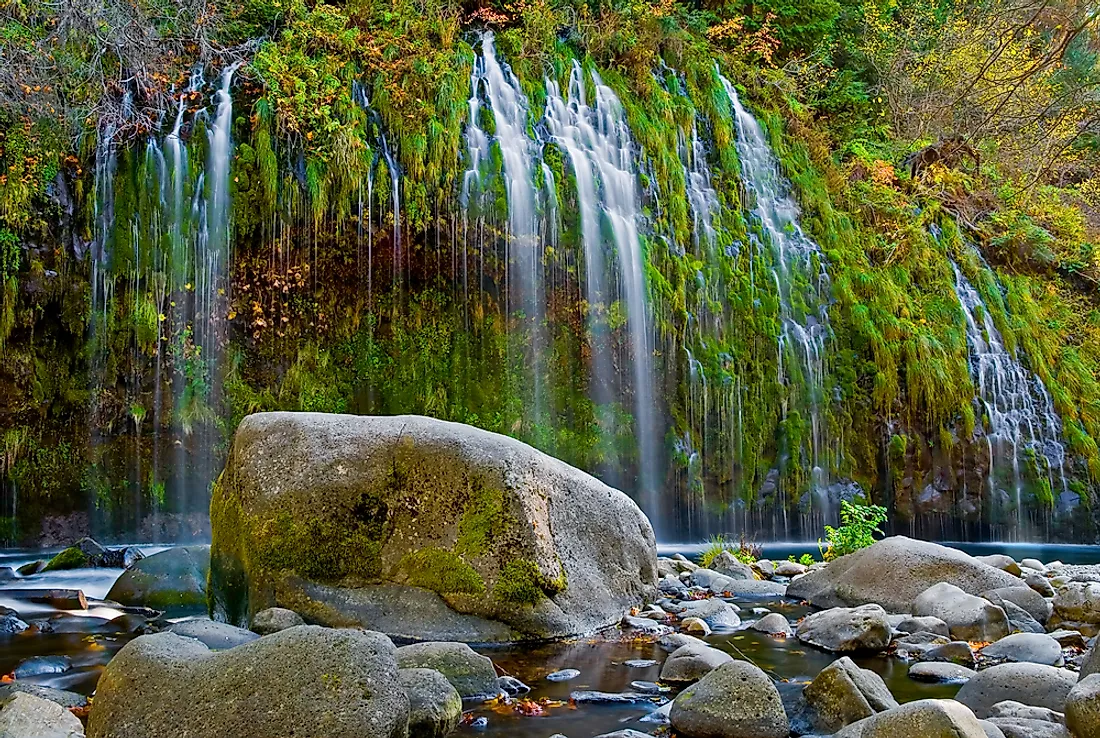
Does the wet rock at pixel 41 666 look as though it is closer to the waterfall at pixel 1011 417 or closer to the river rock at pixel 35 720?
the river rock at pixel 35 720

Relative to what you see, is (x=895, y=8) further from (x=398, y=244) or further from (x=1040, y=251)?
(x=398, y=244)

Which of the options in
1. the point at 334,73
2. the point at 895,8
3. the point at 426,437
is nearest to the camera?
the point at 426,437

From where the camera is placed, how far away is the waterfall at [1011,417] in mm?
12625

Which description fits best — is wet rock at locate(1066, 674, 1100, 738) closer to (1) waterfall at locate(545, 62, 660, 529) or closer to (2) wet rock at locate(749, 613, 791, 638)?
(2) wet rock at locate(749, 613, 791, 638)

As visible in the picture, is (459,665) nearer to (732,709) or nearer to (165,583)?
(732,709)

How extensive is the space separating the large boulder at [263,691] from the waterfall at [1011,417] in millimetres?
12189

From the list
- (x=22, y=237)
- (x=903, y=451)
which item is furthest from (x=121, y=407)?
(x=903, y=451)

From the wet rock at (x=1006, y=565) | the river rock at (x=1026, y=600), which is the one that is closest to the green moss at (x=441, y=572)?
the river rock at (x=1026, y=600)

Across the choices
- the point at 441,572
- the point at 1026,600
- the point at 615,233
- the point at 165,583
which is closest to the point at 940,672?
the point at 1026,600

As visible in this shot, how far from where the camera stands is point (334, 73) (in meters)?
12.2

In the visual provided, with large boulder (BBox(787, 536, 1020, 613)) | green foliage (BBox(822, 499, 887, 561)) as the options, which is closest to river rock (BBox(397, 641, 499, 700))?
large boulder (BBox(787, 536, 1020, 613))

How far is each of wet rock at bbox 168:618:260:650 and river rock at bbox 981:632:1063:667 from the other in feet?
13.3

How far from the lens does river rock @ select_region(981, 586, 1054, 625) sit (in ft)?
18.7

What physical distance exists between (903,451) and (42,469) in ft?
38.9
